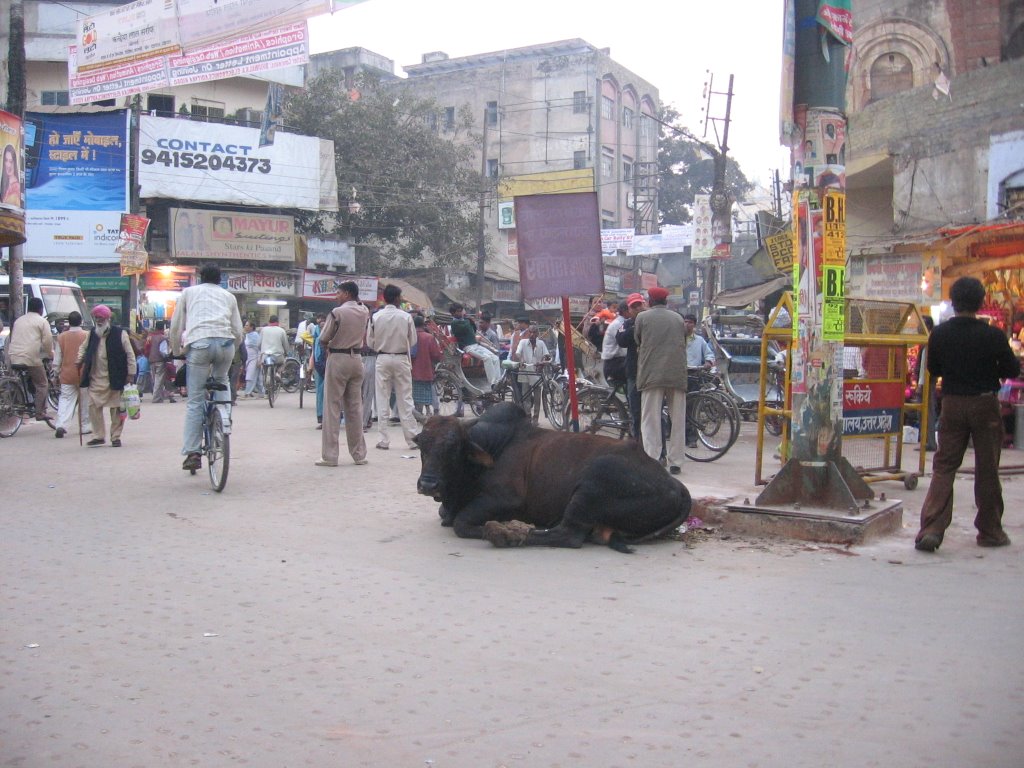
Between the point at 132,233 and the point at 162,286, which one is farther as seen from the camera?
the point at 162,286

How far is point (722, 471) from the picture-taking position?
10.3m

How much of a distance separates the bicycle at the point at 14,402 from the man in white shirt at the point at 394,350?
18.0ft

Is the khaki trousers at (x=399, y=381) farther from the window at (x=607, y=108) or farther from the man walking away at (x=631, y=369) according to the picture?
the window at (x=607, y=108)

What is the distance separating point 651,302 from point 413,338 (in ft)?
9.50

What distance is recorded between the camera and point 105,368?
1195 centimetres

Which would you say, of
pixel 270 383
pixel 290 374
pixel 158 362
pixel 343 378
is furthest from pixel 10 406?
pixel 290 374

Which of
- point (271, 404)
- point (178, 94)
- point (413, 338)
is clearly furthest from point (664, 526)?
point (178, 94)

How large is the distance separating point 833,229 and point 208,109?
32.2 m

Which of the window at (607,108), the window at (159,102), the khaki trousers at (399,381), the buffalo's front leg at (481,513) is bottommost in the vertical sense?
the buffalo's front leg at (481,513)

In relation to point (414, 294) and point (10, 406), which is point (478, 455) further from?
point (414, 294)

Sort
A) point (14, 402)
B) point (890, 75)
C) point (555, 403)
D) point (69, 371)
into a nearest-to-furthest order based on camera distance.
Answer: point (69, 371)
point (14, 402)
point (555, 403)
point (890, 75)

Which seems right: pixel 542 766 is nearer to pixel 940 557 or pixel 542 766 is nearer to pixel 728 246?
pixel 940 557

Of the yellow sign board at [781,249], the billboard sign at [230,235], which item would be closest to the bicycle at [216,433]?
the yellow sign board at [781,249]

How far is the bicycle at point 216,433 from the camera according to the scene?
8273 millimetres
